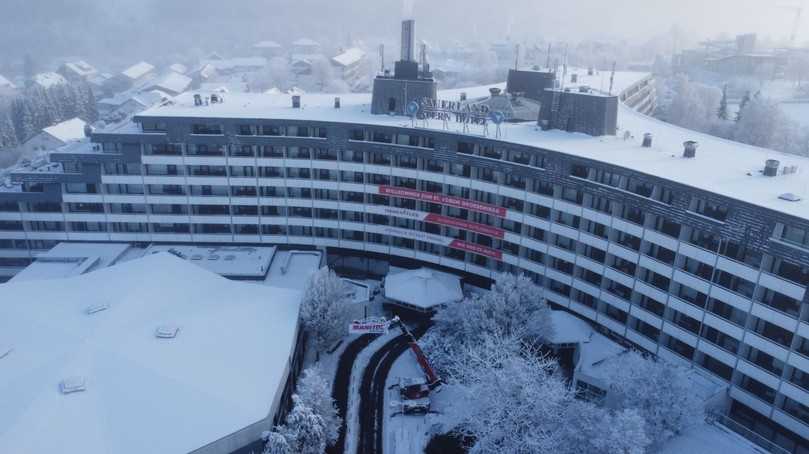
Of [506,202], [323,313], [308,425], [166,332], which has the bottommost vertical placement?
[308,425]

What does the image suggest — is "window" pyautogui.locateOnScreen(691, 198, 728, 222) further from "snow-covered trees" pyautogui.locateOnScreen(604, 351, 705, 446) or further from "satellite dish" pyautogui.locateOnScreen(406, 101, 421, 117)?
"satellite dish" pyautogui.locateOnScreen(406, 101, 421, 117)

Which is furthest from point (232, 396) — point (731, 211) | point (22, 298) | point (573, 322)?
point (731, 211)

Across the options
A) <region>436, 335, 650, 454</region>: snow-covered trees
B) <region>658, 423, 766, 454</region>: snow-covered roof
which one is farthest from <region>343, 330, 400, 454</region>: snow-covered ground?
<region>658, 423, 766, 454</region>: snow-covered roof

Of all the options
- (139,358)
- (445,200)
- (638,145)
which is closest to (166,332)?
(139,358)

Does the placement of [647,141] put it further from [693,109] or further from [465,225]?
[693,109]

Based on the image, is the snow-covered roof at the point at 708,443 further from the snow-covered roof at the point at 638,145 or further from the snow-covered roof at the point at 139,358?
the snow-covered roof at the point at 139,358

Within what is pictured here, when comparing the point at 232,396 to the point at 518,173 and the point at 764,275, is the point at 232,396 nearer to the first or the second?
the point at 518,173
